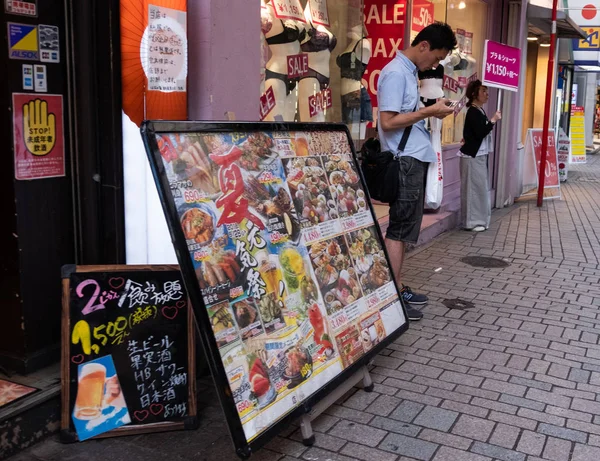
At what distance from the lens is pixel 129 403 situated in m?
3.11

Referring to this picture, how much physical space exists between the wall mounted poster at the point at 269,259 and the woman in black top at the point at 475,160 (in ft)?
15.5

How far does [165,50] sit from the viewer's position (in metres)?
3.54

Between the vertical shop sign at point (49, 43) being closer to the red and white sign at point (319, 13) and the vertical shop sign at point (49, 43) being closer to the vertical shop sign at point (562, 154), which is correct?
the red and white sign at point (319, 13)

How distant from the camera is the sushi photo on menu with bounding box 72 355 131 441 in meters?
3.00

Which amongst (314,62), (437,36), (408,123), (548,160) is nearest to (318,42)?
(314,62)

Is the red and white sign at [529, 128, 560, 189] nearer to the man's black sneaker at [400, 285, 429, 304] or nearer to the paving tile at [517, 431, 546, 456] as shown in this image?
the man's black sneaker at [400, 285, 429, 304]

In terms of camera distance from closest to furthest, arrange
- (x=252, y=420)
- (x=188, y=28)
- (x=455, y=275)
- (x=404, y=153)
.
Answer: (x=252, y=420) < (x=188, y=28) < (x=404, y=153) < (x=455, y=275)

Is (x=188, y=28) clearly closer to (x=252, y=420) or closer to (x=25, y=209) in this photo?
(x=25, y=209)

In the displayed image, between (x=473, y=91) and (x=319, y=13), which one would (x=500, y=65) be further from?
(x=319, y=13)

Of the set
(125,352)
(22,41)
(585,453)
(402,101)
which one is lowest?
(585,453)

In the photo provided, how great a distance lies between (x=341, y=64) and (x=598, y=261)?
3554mm

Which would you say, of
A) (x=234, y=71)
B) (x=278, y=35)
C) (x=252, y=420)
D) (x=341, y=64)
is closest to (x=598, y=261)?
(x=341, y=64)

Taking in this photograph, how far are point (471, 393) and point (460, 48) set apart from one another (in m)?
7.15

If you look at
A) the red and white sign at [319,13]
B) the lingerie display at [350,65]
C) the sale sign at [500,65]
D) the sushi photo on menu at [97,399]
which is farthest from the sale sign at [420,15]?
the sushi photo on menu at [97,399]
